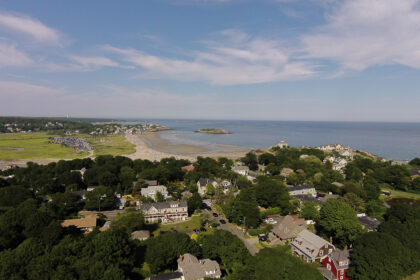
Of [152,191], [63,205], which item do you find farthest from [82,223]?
[152,191]

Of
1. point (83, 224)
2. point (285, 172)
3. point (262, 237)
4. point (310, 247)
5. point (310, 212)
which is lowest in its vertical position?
point (262, 237)

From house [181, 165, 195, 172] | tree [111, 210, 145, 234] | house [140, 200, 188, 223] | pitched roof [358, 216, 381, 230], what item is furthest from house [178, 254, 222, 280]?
house [181, 165, 195, 172]

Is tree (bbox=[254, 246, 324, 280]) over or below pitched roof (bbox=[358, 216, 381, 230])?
over

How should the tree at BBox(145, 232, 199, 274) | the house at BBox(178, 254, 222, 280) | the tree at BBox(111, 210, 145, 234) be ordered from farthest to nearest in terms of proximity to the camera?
1. the tree at BBox(111, 210, 145, 234)
2. the tree at BBox(145, 232, 199, 274)
3. the house at BBox(178, 254, 222, 280)

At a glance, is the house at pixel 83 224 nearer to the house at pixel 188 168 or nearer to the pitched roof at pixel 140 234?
the pitched roof at pixel 140 234

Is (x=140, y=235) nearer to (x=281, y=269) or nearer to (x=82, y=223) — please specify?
(x=82, y=223)

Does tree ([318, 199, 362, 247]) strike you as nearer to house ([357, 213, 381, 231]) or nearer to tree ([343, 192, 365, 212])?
house ([357, 213, 381, 231])
